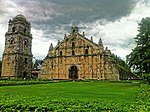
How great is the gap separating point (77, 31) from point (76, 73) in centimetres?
1059

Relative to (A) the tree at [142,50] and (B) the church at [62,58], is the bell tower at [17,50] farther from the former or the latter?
(A) the tree at [142,50]

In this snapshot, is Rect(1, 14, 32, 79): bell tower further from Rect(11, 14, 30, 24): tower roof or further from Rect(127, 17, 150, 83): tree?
Rect(127, 17, 150, 83): tree

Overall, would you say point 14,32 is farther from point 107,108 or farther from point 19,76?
point 107,108

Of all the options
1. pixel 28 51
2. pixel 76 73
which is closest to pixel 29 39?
pixel 28 51

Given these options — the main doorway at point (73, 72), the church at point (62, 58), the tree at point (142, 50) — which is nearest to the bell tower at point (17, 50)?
A: the church at point (62, 58)

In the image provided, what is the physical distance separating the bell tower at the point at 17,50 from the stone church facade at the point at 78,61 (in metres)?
5.80

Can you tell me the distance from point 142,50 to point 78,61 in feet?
81.5

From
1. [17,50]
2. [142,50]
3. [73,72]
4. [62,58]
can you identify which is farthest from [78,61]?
[142,50]

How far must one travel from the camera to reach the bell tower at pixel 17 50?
59.1 meters

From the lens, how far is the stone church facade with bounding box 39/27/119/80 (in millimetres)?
54125

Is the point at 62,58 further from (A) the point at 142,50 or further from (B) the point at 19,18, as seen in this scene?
(A) the point at 142,50

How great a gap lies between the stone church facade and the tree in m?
19.0

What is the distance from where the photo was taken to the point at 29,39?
64.4 meters

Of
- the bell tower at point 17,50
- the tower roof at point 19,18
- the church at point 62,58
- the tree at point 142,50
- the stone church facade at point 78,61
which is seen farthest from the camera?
the tower roof at point 19,18
